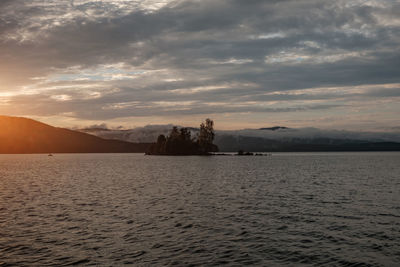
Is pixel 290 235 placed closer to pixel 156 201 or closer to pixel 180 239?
pixel 180 239

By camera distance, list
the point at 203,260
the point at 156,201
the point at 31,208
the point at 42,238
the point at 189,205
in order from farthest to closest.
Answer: the point at 156,201, the point at 189,205, the point at 31,208, the point at 42,238, the point at 203,260

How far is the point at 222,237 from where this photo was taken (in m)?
32.8

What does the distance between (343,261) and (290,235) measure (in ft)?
25.0

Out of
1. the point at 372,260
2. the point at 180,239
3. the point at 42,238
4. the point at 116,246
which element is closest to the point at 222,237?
the point at 180,239

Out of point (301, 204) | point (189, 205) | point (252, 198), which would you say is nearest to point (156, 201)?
point (189, 205)

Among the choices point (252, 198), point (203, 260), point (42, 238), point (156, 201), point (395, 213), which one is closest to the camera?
point (203, 260)

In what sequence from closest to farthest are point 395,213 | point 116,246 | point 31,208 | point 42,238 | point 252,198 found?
point 116,246 < point 42,238 < point 395,213 < point 31,208 < point 252,198

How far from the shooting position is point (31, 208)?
48.2 metres

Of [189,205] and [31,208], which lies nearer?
[31,208]

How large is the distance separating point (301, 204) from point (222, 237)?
2317cm

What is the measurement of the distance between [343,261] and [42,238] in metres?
25.2

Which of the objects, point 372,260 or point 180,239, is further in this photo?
point 180,239

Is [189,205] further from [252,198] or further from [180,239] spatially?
[180,239]

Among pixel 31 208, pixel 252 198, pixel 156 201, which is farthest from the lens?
pixel 252 198
